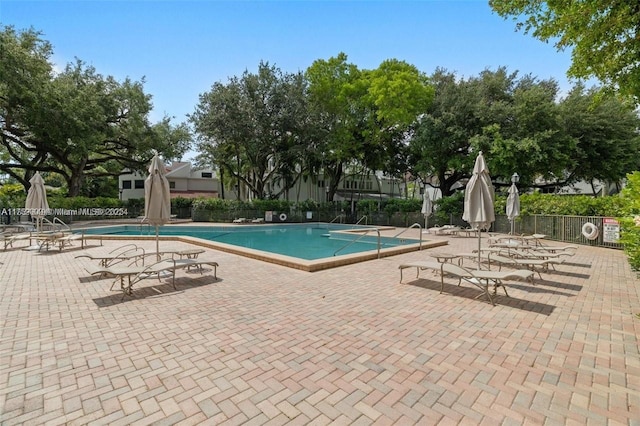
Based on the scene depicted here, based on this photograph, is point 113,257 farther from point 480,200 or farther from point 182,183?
point 182,183

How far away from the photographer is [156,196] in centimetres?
688

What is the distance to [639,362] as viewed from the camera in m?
3.38

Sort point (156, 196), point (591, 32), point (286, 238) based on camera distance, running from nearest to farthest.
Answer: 1. point (156, 196)
2. point (591, 32)
3. point (286, 238)

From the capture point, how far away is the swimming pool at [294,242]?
29.4ft

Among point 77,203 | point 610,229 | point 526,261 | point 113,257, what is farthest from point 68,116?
point 610,229

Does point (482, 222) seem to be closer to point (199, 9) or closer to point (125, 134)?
point (199, 9)

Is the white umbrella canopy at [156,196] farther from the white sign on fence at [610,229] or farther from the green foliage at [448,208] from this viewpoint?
the green foliage at [448,208]

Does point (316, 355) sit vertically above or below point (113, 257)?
below

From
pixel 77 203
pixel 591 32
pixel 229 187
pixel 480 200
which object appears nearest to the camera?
pixel 480 200

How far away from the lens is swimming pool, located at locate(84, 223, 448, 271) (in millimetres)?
8961

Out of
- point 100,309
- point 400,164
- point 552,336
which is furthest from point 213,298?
point 400,164

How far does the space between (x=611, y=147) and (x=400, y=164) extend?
15254 mm

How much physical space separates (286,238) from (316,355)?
49.8 ft

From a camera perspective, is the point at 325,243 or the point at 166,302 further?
the point at 325,243
